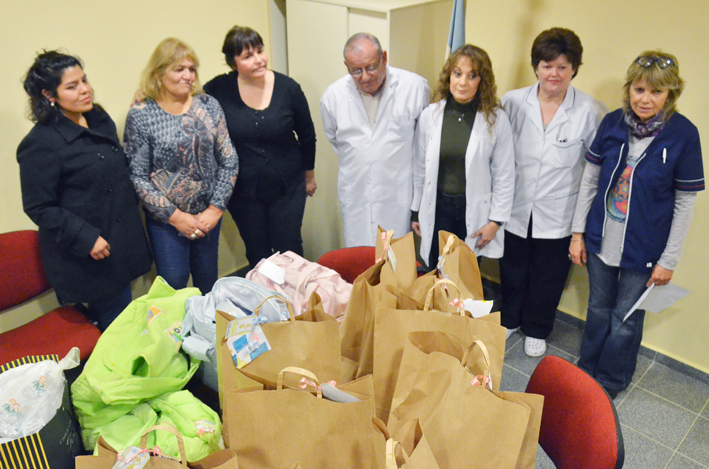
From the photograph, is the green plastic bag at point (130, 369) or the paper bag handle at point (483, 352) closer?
the paper bag handle at point (483, 352)

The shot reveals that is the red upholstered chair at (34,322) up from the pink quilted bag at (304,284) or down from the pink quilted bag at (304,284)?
down

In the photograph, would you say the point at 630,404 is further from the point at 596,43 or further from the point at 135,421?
the point at 135,421

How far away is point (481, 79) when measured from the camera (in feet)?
7.16

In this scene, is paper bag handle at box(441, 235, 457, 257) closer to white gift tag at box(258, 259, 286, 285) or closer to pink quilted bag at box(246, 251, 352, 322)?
pink quilted bag at box(246, 251, 352, 322)

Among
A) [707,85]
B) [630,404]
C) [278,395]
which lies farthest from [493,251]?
[278,395]

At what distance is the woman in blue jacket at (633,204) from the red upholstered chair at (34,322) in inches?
90.1

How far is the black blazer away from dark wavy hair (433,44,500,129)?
1.51 meters

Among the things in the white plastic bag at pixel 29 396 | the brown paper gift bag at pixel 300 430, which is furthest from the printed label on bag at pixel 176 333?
the brown paper gift bag at pixel 300 430

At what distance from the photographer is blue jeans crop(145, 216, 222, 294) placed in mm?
2459

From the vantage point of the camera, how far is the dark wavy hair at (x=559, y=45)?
82.4 inches

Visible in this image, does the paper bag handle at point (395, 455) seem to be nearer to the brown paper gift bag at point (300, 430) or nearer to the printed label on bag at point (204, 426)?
the brown paper gift bag at point (300, 430)

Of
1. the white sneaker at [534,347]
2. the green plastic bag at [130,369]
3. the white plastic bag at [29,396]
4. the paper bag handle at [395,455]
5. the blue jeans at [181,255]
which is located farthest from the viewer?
the white sneaker at [534,347]

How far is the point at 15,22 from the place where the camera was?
6.92 feet

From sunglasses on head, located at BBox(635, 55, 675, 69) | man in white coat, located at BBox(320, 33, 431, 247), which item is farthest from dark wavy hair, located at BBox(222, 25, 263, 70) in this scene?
sunglasses on head, located at BBox(635, 55, 675, 69)
